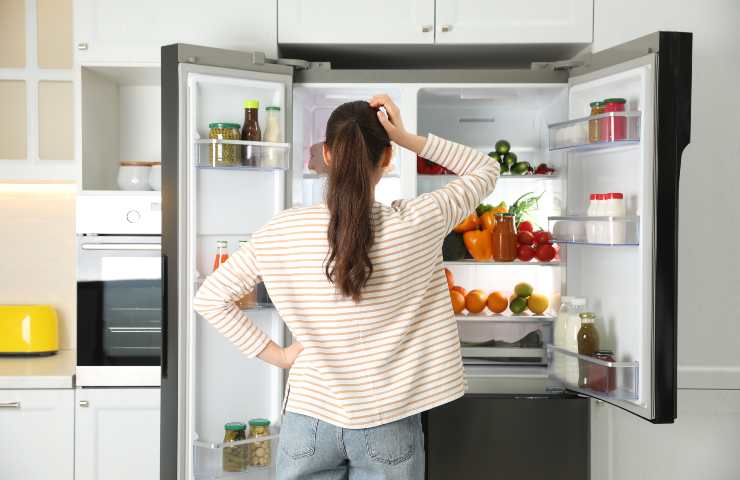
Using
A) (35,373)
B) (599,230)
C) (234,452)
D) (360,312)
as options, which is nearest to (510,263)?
(599,230)

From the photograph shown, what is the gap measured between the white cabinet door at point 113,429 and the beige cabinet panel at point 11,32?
1258mm

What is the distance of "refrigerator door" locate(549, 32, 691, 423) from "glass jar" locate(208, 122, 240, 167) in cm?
98

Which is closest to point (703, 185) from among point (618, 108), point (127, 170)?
point (618, 108)

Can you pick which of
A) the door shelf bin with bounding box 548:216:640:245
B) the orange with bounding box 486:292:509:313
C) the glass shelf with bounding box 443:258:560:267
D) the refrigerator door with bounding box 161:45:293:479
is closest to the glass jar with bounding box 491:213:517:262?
the glass shelf with bounding box 443:258:560:267

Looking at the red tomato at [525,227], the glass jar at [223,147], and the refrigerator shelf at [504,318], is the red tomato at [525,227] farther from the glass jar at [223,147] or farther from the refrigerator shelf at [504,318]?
the glass jar at [223,147]

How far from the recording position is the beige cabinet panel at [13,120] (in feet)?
9.09

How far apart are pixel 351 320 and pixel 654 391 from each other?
1026mm

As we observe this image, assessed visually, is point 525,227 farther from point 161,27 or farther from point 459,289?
point 161,27

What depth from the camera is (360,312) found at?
134 cm

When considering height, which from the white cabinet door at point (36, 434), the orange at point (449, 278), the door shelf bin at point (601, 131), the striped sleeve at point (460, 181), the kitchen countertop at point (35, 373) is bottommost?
the white cabinet door at point (36, 434)

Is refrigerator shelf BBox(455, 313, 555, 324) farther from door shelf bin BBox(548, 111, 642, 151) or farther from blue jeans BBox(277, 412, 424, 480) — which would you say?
blue jeans BBox(277, 412, 424, 480)

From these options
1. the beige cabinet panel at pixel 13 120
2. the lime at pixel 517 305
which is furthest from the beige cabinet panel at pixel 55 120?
the lime at pixel 517 305

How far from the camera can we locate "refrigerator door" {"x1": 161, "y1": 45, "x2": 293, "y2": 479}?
7.10 feet

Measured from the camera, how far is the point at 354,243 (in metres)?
1.29
